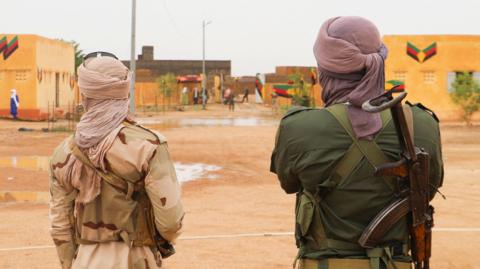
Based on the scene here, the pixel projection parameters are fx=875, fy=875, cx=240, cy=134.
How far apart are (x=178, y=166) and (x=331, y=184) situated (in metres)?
14.3

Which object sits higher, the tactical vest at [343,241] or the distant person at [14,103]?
the tactical vest at [343,241]

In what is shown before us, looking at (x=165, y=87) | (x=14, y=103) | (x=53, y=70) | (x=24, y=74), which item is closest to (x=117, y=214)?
(x=14, y=103)

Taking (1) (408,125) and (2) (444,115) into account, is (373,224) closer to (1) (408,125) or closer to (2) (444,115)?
(1) (408,125)

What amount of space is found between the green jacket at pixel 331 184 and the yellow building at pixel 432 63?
3255cm

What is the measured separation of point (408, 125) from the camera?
3078 millimetres

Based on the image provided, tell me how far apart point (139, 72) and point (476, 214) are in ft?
201

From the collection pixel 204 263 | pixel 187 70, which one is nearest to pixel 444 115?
pixel 204 263

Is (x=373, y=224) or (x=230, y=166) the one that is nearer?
(x=373, y=224)

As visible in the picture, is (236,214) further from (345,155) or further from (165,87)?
(165,87)

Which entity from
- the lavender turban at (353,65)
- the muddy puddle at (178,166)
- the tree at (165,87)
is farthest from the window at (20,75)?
the lavender turban at (353,65)

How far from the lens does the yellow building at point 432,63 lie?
1379 inches

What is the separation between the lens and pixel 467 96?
3088 cm

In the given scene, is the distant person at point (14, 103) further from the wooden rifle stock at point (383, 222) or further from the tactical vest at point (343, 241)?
the wooden rifle stock at point (383, 222)

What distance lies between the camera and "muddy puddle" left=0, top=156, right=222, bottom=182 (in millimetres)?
15539
